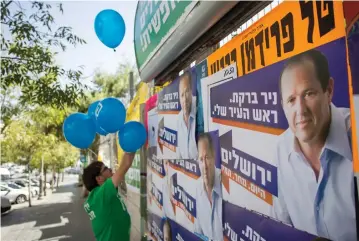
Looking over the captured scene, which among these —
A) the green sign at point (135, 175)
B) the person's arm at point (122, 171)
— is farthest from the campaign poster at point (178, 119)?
the green sign at point (135, 175)

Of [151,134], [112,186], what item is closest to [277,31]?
[112,186]

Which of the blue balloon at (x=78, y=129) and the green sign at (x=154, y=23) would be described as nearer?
the green sign at (x=154, y=23)

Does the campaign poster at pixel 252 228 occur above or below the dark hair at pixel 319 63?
below

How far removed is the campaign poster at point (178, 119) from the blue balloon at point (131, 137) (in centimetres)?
23

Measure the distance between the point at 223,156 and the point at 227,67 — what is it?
555mm

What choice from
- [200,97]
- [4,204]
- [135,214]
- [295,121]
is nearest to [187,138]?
[200,97]

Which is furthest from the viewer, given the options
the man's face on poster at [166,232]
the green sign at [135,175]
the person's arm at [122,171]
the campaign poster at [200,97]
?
the green sign at [135,175]

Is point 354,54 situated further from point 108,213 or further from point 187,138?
point 108,213

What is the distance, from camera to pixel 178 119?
9.63 feet

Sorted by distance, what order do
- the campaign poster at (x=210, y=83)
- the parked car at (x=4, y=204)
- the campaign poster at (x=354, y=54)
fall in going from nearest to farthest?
the campaign poster at (x=354, y=54) < the campaign poster at (x=210, y=83) < the parked car at (x=4, y=204)

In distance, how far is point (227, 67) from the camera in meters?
2.04

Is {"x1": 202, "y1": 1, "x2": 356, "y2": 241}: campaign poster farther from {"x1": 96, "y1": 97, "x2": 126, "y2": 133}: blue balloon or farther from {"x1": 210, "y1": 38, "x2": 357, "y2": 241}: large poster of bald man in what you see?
{"x1": 96, "y1": 97, "x2": 126, "y2": 133}: blue balloon

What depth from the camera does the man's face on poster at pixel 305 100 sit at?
1.30 metres

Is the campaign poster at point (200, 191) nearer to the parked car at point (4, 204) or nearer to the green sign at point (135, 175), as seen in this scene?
the green sign at point (135, 175)
